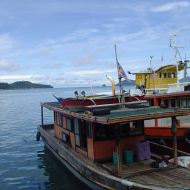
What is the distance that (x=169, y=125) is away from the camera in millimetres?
19344

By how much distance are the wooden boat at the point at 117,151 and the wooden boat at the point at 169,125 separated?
355cm

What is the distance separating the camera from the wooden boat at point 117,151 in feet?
40.0

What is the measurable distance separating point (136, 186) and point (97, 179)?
7.30 ft

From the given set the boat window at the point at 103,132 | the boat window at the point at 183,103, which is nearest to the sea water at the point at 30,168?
the boat window at the point at 103,132

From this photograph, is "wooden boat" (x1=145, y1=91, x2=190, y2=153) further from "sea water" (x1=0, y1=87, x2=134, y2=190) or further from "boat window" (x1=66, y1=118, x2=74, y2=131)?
"boat window" (x1=66, y1=118, x2=74, y2=131)

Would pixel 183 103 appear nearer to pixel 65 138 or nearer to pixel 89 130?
pixel 89 130

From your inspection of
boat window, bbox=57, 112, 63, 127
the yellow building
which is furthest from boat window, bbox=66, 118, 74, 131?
the yellow building

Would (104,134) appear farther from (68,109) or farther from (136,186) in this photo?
(136,186)

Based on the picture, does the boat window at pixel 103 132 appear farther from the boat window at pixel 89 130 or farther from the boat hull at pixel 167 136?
the boat hull at pixel 167 136

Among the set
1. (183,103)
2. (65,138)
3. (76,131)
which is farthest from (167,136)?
(65,138)

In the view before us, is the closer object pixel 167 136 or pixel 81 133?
pixel 81 133

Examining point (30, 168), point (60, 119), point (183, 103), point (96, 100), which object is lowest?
point (30, 168)

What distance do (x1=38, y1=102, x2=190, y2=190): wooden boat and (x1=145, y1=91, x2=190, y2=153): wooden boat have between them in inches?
140

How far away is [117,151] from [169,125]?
7.42 meters
